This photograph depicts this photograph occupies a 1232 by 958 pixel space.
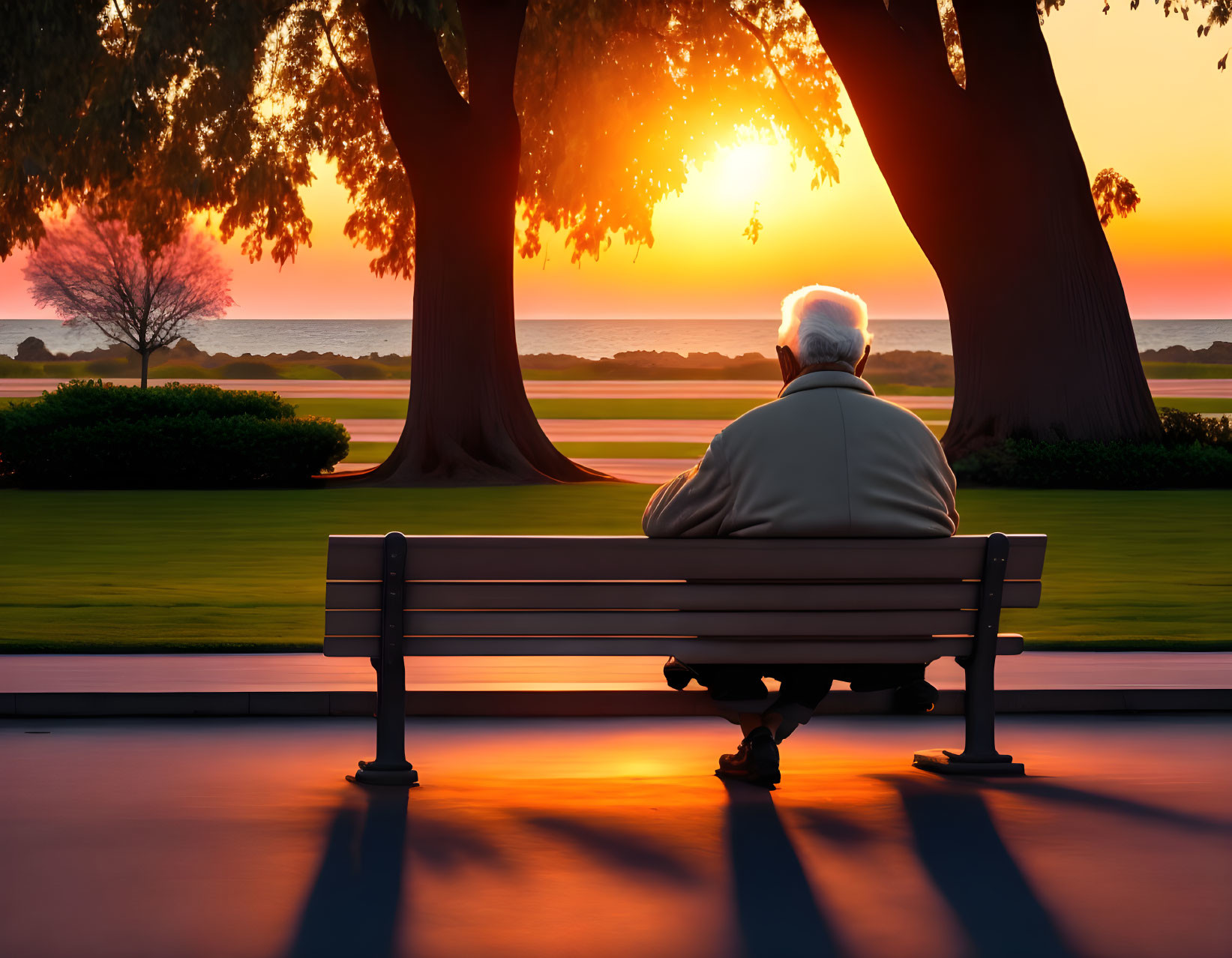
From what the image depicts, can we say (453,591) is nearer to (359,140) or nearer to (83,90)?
(83,90)

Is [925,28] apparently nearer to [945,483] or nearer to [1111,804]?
[945,483]

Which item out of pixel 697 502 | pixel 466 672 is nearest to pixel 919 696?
pixel 697 502

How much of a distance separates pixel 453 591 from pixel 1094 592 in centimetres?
821

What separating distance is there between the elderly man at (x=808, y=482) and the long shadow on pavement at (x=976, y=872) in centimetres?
52

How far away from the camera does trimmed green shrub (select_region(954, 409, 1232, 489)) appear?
26234 mm

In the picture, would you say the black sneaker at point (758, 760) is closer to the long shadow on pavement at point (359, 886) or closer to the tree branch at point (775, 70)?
the long shadow on pavement at point (359, 886)

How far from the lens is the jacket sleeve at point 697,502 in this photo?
6324mm

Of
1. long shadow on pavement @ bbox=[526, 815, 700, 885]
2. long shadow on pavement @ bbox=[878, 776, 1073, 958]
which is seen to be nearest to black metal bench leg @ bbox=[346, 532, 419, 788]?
long shadow on pavement @ bbox=[526, 815, 700, 885]

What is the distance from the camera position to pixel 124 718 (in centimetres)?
796

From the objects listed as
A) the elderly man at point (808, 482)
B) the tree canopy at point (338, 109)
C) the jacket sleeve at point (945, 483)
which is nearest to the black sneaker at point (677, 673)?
→ the elderly man at point (808, 482)

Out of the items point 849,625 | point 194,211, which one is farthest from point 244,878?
point 194,211

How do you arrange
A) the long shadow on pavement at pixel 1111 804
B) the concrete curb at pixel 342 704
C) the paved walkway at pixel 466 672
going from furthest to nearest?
the paved walkway at pixel 466 672 < the concrete curb at pixel 342 704 < the long shadow on pavement at pixel 1111 804

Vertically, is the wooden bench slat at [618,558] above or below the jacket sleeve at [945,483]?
below

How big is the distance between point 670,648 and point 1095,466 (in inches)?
829
